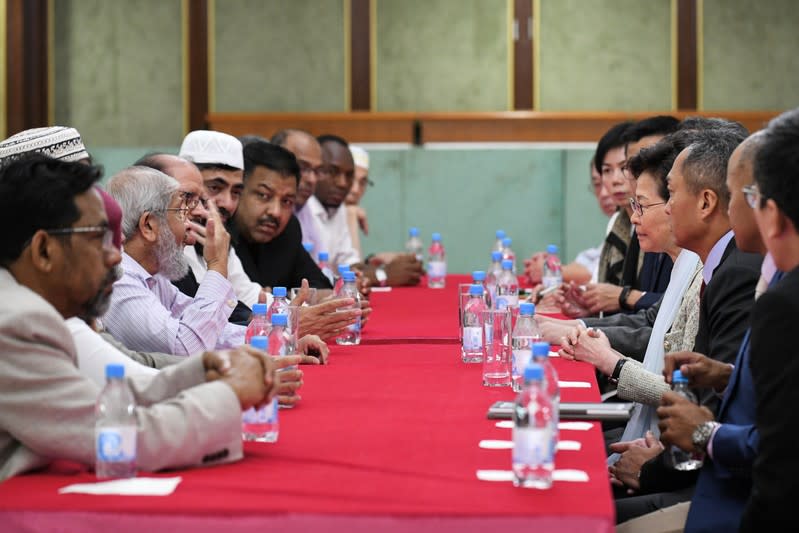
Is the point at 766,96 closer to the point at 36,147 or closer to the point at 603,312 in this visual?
the point at 603,312

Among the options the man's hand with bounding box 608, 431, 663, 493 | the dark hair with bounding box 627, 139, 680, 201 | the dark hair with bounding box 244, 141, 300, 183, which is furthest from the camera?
the dark hair with bounding box 244, 141, 300, 183

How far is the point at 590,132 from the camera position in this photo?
8609mm

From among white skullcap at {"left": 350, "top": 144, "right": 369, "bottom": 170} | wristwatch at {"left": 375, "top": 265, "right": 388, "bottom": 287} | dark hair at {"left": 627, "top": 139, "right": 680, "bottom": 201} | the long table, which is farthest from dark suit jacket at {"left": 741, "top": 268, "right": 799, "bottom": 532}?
white skullcap at {"left": 350, "top": 144, "right": 369, "bottom": 170}

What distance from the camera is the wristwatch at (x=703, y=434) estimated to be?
2164 millimetres

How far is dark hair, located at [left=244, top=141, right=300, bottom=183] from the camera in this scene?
4.75 m

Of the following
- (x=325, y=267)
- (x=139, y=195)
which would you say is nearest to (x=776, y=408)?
(x=139, y=195)

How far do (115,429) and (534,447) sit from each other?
66cm

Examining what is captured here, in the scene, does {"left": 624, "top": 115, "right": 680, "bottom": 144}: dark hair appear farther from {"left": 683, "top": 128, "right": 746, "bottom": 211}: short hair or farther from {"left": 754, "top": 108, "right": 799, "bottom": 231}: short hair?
{"left": 754, "top": 108, "right": 799, "bottom": 231}: short hair

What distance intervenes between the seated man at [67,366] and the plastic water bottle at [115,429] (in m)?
0.02

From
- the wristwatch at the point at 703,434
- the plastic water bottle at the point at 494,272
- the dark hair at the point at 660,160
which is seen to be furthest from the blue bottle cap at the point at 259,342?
the plastic water bottle at the point at 494,272

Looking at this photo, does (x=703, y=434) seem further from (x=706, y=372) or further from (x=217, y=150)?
(x=217, y=150)

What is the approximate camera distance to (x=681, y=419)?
7.29 ft

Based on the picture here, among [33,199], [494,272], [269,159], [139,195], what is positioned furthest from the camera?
[494,272]

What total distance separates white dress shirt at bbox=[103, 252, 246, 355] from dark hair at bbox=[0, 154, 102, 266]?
3.32 ft
